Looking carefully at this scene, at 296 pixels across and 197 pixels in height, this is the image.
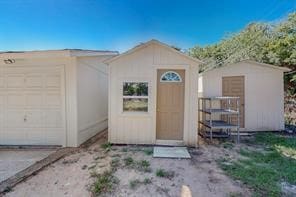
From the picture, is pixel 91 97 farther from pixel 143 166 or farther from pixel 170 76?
pixel 143 166

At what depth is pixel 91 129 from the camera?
27.8 ft

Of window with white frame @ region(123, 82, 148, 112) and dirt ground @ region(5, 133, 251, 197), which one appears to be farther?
window with white frame @ region(123, 82, 148, 112)

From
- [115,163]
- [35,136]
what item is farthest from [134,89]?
[35,136]

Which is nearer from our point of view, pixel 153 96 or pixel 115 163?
pixel 115 163

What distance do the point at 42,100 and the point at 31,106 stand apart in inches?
15.4

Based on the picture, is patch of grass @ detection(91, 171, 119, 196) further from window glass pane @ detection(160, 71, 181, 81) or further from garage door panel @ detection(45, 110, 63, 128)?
window glass pane @ detection(160, 71, 181, 81)

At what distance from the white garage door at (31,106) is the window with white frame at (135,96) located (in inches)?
72.2

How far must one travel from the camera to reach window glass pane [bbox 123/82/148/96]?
720 centimetres

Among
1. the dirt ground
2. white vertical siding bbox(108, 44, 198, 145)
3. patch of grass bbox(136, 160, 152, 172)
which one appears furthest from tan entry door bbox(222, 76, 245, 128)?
patch of grass bbox(136, 160, 152, 172)

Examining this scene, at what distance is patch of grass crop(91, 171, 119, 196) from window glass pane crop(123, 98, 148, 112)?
2750 millimetres

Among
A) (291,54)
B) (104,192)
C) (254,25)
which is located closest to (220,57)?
(254,25)

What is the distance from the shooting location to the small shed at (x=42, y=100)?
6.95 metres

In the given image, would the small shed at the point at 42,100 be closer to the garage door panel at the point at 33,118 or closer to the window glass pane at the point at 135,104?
the garage door panel at the point at 33,118

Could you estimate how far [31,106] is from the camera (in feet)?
23.6
